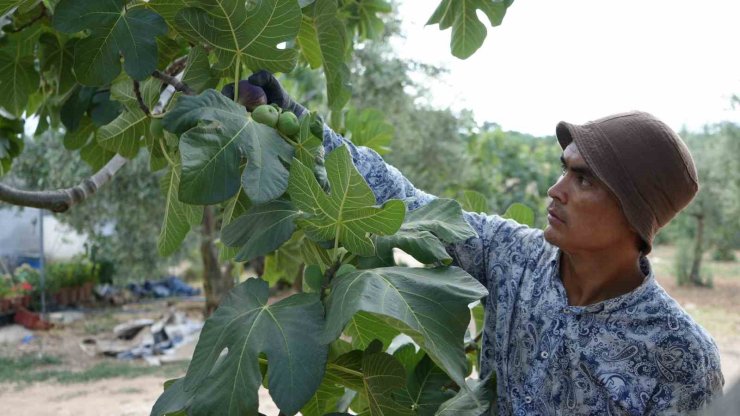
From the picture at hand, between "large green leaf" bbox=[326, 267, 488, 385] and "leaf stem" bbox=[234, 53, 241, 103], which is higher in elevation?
"leaf stem" bbox=[234, 53, 241, 103]

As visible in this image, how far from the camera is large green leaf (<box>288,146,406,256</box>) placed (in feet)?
3.65

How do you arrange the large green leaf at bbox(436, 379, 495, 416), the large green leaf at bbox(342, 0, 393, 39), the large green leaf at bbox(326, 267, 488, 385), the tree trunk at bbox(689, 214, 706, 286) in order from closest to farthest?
the large green leaf at bbox(326, 267, 488, 385), the large green leaf at bbox(436, 379, 495, 416), the large green leaf at bbox(342, 0, 393, 39), the tree trunk at bbox(689, 214, 706, 286)

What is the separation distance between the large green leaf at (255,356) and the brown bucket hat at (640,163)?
61 cm

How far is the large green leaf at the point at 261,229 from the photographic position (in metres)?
1.16

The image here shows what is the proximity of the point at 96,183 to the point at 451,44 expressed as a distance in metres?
0.94

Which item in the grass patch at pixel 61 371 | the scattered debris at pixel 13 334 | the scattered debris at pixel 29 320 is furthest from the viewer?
the scattered debris at pixel 29 320

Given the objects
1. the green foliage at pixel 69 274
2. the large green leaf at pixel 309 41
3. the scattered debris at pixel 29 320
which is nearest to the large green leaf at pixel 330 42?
the large green leaf at pixel 309 41

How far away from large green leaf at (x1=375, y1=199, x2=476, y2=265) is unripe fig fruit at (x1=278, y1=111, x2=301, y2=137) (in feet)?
0.75

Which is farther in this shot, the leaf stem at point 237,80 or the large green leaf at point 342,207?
the leaf stem at point 237,80

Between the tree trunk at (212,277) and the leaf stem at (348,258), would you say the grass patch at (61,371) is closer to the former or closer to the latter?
the tree trunk at (212,277)

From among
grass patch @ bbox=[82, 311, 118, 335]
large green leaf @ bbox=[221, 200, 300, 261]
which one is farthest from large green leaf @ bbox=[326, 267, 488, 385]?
grass patch @ bbox=[82, 311, 118, 335]

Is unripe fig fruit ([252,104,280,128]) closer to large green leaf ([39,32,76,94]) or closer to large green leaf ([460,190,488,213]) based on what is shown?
large green leaf ([460,190,488,213])

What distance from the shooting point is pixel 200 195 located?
3.60ft

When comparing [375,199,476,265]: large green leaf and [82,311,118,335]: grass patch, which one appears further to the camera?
[82,311,118,335]: grass patch
